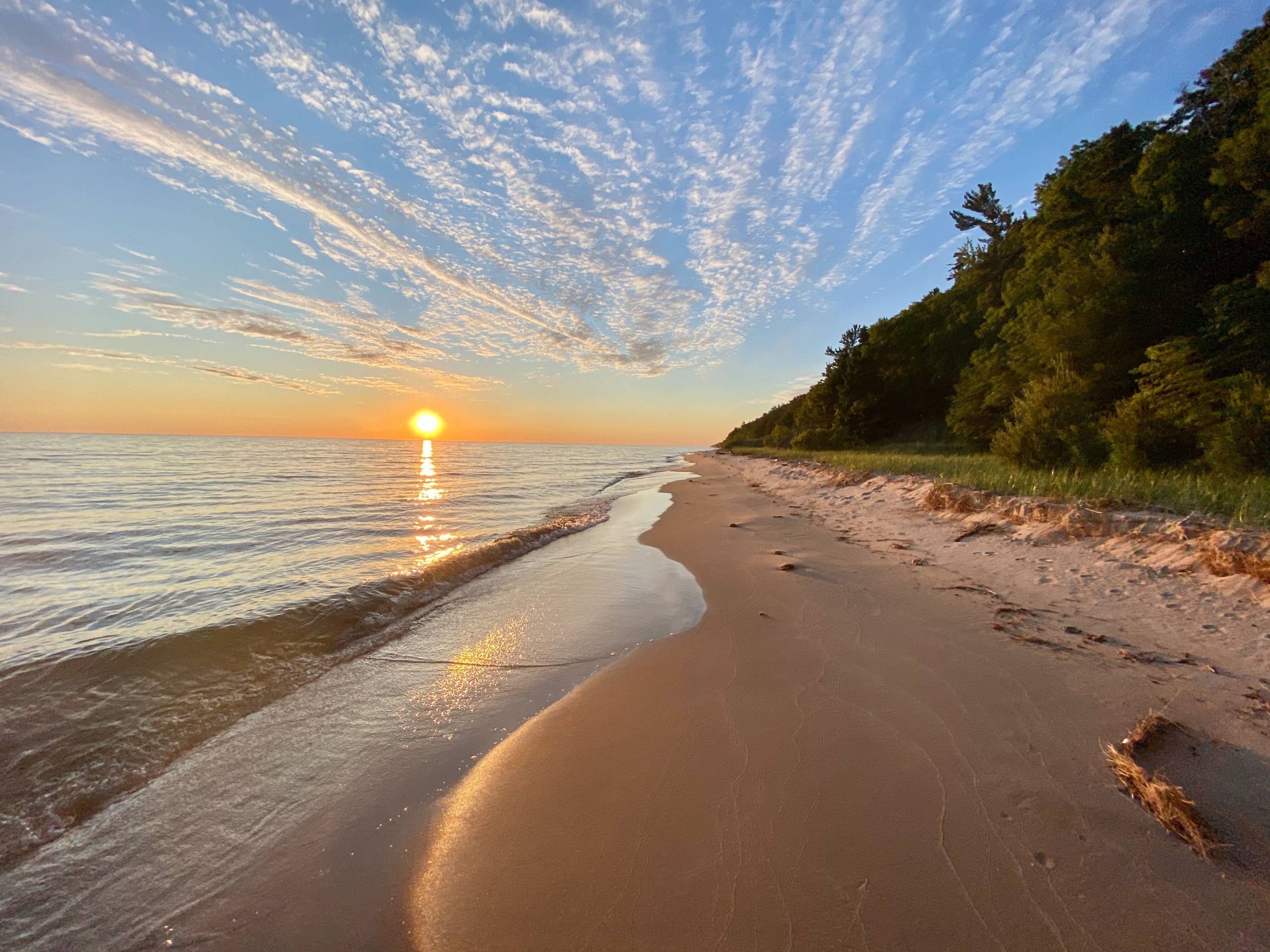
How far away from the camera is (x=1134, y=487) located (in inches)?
324

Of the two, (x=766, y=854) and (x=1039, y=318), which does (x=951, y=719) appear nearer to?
(x=766, y=854)

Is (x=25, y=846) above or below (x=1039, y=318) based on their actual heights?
below

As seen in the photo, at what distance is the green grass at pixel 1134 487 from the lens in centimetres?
668

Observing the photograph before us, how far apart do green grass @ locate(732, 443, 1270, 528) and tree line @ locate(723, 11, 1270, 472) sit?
32.6 inches

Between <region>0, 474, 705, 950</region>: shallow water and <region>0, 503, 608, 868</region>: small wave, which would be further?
<region>0, 503, 608, 868</region>: small wave

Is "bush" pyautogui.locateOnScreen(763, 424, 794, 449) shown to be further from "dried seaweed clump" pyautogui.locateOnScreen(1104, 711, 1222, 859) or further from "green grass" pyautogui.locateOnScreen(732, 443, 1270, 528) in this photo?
"dried seaweed clump" pyautogui.locateOnScreen(1104, 711, 1222, 859)

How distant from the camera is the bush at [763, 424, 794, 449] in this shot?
5134cm

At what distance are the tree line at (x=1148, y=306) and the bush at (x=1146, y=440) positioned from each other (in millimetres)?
36

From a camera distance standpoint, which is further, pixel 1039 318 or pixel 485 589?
pixel 1039 318

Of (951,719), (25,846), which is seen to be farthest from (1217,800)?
(25,846)

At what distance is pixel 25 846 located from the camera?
2635 mm

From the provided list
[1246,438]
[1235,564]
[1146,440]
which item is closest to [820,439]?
[1146,440]

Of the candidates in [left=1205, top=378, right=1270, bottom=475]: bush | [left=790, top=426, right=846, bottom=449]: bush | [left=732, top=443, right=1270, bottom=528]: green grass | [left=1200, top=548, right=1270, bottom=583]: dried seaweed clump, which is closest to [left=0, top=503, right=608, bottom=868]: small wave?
[left=1200, top=548, right=1270, bottom=583]: dried seaweed clump

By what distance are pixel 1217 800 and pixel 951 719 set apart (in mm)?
1181
